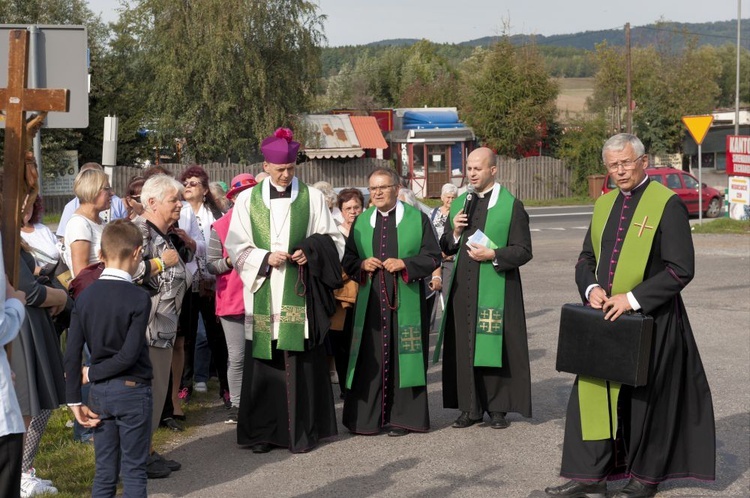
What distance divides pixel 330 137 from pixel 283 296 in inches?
1457

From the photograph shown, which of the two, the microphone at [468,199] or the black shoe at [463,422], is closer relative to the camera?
the black shoe at [463,422]

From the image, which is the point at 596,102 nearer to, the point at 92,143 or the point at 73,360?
the point at 92,143

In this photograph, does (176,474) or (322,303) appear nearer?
(176,474)

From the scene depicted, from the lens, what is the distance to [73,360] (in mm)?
5191

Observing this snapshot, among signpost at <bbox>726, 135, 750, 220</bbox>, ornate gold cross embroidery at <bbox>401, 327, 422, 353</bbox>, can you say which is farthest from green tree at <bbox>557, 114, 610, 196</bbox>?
ornate gold cross embroidery at <bbox>401, 327, 422, 353</bbox>

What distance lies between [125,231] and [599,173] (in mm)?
41139

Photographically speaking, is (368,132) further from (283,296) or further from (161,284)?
(161,284)

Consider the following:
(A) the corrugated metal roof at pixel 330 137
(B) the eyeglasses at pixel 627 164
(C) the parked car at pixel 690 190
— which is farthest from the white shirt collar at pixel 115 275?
(A) the corrugated metal roof at pixel 330 137

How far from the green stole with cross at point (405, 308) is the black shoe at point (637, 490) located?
1.98 meters

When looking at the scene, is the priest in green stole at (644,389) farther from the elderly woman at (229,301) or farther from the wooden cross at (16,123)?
the wooden cross at (16,123)

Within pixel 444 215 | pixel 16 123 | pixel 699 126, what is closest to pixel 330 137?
pixel 699 126

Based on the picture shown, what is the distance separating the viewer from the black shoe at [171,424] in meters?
7.96

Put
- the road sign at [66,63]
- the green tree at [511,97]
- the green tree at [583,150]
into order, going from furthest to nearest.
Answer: the green tree at [583,150]
the green tree at [511,97]
the road sign at [66,63]

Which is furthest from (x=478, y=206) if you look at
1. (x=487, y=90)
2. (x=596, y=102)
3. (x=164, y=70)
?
(x=596, y=102)
